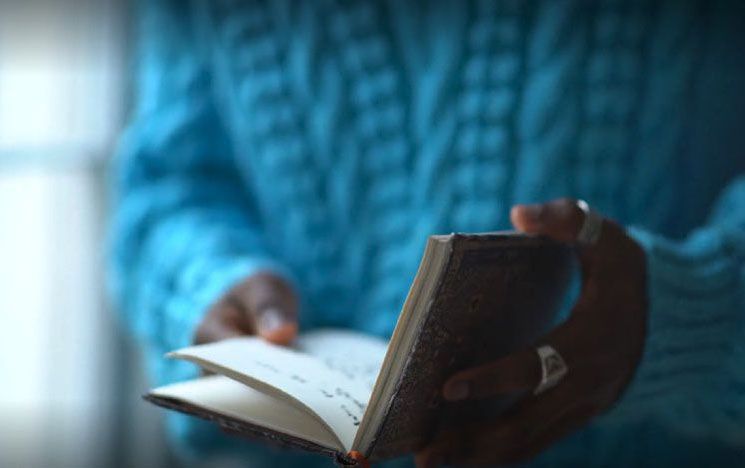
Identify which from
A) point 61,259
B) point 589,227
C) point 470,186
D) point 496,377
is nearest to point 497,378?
point 496,377

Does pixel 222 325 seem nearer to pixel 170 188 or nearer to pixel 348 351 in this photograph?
pixel 348 351

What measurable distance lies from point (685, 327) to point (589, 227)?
126mm

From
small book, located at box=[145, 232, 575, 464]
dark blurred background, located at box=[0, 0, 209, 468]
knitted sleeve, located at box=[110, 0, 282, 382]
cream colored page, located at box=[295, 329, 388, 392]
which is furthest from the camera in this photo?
dark blurred background, located at box=[0, 0, 209, 468]

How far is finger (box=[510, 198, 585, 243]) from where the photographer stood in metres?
0.49

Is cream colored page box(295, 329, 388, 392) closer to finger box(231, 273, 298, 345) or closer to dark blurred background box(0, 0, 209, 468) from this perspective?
finger box(231, 273, 298, 345)

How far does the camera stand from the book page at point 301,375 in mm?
453

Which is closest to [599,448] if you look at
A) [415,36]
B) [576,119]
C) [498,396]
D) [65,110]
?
[498,396]

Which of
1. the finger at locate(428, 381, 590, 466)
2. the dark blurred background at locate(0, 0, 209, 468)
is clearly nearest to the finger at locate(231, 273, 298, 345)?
the finger at locate(428, 381, 590, 466)

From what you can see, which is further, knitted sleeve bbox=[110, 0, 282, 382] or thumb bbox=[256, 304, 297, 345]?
knitted sleeve bbox=[110, 0, 282, 382]

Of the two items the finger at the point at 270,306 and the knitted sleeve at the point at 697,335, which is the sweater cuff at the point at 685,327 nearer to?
the knitted sleeve at the point at 697,335

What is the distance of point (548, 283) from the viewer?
0.54m

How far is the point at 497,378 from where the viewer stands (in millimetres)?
490

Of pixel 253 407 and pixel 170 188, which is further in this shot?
pixel 170 188

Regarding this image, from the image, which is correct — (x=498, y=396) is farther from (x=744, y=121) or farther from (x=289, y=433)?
(x=744, y=121)
